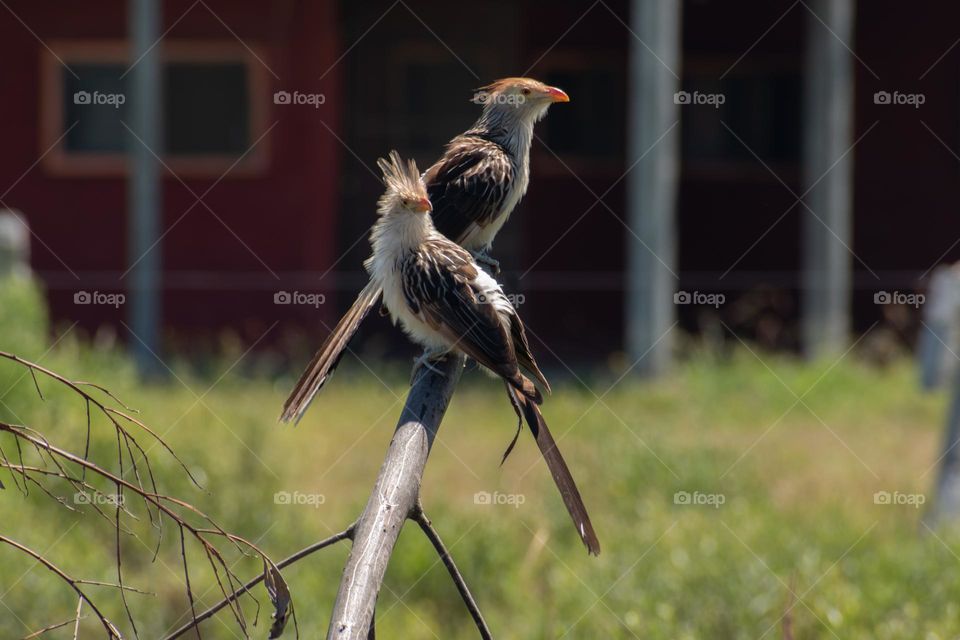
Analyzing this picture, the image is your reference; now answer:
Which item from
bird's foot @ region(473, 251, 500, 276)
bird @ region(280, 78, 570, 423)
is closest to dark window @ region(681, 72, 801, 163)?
bird @ region(280, 78, 570, 423)

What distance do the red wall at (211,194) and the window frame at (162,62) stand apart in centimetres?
6

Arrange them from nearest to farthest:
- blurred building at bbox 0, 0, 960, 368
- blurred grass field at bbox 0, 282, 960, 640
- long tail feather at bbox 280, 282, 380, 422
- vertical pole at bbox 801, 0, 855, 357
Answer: long tail feather at bbox 280, 282, 380, 422
blurred grass field at bbox 0, 282, 960, 640
vertical pole at bbox 801, 0, 855, 357
blurred building at bbox 0, 0, 960, 368

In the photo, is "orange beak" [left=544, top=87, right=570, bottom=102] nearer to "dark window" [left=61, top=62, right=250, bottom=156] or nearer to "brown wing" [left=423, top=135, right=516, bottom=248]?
"brown wing" [left=423, top=135, right=516, bottom=248]

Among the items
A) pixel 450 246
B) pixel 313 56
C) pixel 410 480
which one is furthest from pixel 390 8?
pixel 410 480

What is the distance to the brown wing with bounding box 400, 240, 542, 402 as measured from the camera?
8.77 ft

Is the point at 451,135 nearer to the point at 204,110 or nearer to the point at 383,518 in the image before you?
the point at 204,110

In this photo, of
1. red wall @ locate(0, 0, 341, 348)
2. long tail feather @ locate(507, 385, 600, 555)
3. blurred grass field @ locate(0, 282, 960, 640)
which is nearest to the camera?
long tail feather @ locate(507, 385, 600, 555)

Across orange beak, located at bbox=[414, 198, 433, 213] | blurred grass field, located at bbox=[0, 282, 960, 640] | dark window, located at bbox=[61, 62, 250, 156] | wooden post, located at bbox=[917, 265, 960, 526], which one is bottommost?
blurred grass field, located at bbox=[0, 282, 960, 640]

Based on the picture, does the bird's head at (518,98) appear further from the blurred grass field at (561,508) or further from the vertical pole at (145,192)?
the vertical pole at (145,192)

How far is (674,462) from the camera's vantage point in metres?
7.86

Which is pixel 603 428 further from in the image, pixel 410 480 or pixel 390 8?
pixel 410 480

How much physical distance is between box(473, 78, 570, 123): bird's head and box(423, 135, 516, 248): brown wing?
4.6 inches

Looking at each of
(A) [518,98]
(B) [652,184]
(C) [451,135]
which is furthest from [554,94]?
(C) [451,135]

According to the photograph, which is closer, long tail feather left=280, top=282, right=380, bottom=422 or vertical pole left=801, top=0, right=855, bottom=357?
long tail feather left=280, top=282, right=380, bottom=422
